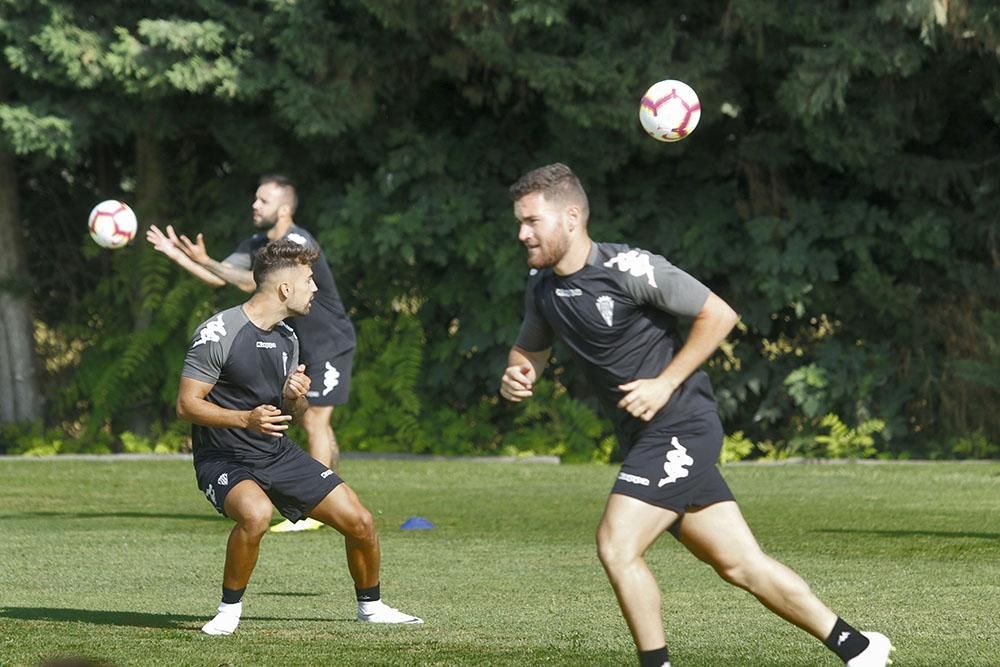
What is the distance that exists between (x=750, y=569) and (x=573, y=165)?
12.6 meters

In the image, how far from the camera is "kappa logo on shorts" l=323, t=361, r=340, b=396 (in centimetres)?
1176

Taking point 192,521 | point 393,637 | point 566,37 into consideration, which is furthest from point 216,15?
point 393,637

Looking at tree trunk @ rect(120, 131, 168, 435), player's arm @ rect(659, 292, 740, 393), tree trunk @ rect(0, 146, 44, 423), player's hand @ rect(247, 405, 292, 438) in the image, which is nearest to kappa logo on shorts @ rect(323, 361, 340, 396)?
player's hand @ rect(247, 405, 292, 438)

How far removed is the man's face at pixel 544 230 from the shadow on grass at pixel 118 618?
2500 millimetres

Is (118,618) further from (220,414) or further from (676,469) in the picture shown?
(676,469)

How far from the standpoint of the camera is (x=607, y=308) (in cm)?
634

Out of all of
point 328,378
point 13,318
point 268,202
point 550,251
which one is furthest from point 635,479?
point 13,318

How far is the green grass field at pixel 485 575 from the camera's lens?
7184 mm

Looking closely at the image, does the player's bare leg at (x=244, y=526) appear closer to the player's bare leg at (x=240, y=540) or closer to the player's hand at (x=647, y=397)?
the player's bare leg at (x=240, y=540)

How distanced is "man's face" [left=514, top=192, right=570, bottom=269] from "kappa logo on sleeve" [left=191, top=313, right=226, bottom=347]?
1929 millimetres

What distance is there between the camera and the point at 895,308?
1828cm

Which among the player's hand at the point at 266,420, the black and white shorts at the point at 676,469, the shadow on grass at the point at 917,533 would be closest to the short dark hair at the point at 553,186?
the black and white shorts at the point at 676,469

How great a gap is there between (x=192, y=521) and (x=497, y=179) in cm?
795

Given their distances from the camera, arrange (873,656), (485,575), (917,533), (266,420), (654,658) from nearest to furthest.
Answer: (654,658) < (873,656) < (266,420) < (485,575) < (917,533)
